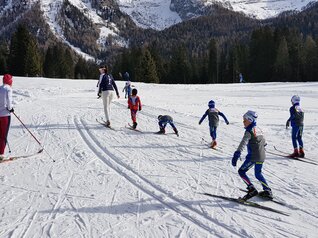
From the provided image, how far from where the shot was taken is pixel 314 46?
6266cm

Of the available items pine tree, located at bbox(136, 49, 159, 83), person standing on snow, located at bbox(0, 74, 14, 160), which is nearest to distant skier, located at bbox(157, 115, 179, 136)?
person standing on snow, located at bbox(0, 74, 14, 160)

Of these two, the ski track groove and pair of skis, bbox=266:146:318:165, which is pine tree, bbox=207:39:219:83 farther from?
the ski track groove

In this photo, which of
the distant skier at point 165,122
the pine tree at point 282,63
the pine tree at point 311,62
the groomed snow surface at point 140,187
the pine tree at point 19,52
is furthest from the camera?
the pine tree at point 282,63

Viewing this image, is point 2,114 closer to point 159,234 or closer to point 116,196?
point 116,196

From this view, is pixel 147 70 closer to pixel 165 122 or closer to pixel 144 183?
pixel 165 122

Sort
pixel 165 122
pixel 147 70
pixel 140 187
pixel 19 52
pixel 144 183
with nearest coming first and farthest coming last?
1. pixel 140 187
2. pixel 144 183
3. pixel 165 122
4. pixel 19 52
5. pixel 147 70

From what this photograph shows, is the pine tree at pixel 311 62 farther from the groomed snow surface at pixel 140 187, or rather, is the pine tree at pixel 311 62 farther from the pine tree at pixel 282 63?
Answer: the groomed snow surface at pixel 140 187

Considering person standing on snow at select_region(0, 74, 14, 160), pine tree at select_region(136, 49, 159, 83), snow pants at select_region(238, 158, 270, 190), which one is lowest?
snow pants at select_region(238, 158, 270, 190)

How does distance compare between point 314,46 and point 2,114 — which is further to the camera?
point 314,46

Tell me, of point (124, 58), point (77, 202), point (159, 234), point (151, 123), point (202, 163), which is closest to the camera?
point (159, 234)

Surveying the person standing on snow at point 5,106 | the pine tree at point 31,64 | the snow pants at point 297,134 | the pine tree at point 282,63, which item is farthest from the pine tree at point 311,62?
the person standing on snow at point 5,106

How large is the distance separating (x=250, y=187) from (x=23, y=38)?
5912 cm

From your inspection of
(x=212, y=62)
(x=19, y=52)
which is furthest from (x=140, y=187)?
(x=212, y=62)

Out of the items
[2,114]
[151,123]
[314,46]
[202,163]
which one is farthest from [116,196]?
[314,46]
